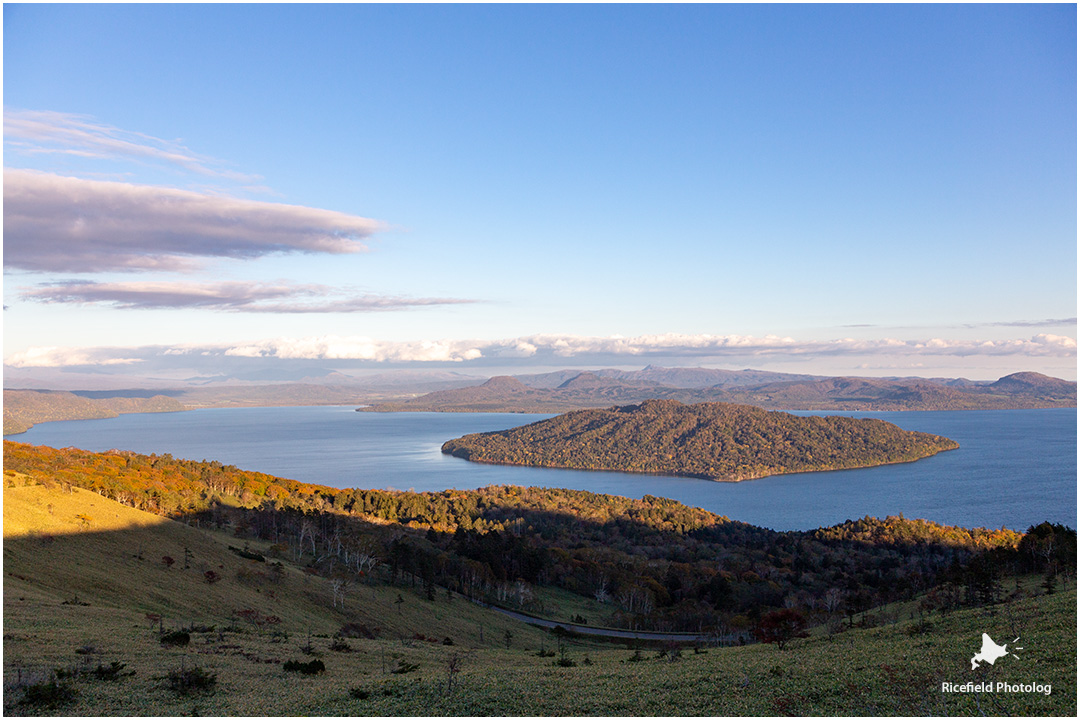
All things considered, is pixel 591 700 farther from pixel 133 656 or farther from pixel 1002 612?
pixel 1002 612

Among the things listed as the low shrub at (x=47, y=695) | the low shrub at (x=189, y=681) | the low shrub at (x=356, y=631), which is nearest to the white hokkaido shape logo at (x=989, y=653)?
the low shrub at (x=189, y=681)

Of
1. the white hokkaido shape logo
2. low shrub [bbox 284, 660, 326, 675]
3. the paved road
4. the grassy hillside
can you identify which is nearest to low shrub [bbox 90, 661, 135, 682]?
the grassy hillside

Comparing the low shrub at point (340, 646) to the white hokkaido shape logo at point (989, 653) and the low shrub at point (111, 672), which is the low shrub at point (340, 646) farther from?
the white hokkaido shape logo at point (989, 653)

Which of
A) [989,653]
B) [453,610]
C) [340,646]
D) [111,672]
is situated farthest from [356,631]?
[989,653]

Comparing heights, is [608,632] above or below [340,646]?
below

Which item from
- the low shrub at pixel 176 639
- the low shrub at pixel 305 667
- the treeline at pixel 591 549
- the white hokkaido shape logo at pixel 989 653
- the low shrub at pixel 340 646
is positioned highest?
the white hokkaido shape logo at pixel 989 653

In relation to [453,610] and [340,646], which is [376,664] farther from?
[453,610]
